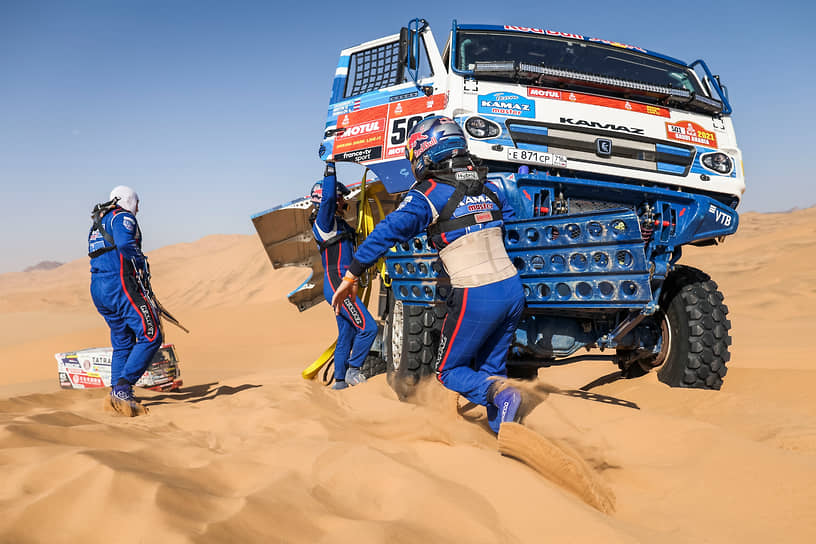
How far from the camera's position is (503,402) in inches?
122

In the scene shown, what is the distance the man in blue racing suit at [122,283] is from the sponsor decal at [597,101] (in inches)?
142

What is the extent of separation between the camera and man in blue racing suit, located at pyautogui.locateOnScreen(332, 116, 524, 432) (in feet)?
11.1

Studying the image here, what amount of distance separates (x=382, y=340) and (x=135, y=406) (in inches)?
106

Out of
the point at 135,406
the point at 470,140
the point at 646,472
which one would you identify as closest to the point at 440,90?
the point at 470,140

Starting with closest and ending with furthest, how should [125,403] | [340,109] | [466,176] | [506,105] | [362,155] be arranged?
[466,176], [506,105], [125,403], [362,155], [340,109]

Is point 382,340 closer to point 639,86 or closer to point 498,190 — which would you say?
point 498,190

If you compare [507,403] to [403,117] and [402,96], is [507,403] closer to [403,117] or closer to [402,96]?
[403,117]

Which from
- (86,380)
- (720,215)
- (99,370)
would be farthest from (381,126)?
(86,380)

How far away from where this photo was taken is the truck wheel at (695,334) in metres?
4.69

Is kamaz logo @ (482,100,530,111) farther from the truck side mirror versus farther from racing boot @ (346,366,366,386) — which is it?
racing boot @ (346,366,366,386)

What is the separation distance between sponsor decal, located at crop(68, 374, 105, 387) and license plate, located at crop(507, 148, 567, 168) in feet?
17.4

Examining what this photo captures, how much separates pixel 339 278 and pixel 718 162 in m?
3.66

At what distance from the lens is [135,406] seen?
4.79 metres

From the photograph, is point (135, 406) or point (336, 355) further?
point (336, 355)
